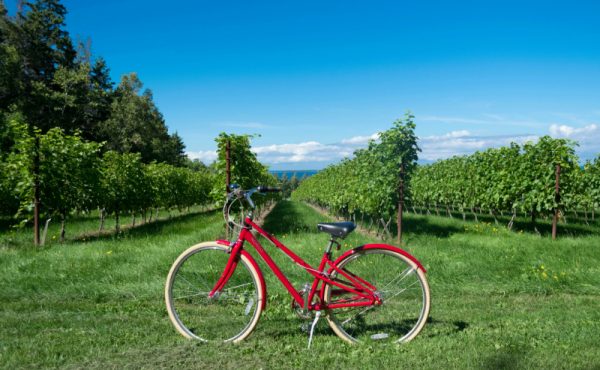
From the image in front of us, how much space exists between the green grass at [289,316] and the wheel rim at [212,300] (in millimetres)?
166

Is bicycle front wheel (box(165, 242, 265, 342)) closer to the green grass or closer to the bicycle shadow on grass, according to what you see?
the green grass

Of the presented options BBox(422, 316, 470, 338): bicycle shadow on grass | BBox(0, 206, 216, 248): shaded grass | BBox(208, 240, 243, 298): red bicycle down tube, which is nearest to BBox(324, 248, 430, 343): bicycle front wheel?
BBox(422, 316, 470, 338): bicycle shadow on grass

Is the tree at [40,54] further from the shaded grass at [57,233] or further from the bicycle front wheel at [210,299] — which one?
the bicycle front wheel at [210,299]

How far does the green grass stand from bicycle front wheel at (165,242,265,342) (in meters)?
0.16

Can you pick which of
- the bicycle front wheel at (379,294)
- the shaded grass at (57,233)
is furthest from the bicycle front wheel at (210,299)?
the shaded grass at (57,233)

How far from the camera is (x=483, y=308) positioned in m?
4.51

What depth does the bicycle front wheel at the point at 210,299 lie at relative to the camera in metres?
3.41

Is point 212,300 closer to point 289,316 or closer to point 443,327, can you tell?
point 289,316

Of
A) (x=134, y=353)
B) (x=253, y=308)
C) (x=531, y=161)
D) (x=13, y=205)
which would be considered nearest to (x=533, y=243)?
(x=531, y=161)

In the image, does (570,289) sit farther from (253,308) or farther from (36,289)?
(36,289)

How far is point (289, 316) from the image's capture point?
4.19 m

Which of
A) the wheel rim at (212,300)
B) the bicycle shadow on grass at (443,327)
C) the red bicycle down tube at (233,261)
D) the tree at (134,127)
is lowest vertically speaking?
the bicycle shadow on grass at (443,327)

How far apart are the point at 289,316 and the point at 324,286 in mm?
952

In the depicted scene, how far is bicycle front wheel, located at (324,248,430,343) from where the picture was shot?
135 inches
